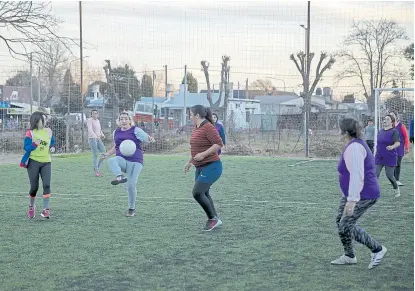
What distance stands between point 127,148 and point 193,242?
257 cm

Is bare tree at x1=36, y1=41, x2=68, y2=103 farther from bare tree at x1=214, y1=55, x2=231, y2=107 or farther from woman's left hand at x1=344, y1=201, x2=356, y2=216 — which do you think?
woman's left hand at x1=344, y1=201, x2=356, y2=216

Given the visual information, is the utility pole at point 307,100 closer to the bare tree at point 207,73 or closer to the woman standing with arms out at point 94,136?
the bare tree at point 207,73

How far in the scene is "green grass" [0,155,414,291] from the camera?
263 inches

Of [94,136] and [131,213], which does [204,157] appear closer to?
[131,213]

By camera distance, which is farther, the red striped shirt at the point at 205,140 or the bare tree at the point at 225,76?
the bare tree at the point at 225,76

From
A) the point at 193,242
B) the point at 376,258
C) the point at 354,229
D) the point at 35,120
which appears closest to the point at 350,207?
the point at 354,229

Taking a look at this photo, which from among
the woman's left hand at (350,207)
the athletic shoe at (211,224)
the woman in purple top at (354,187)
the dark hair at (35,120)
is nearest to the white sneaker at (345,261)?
the woman in purple top at (354,187)

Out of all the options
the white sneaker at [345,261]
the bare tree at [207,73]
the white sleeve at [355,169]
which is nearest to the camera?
the white sleeve at [355,169]

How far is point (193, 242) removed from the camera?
28.7 ft

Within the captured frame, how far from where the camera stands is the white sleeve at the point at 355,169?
22.5 ft

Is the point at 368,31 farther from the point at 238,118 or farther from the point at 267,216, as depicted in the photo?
the point at 267,216

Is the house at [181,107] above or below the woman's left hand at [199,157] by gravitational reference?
above

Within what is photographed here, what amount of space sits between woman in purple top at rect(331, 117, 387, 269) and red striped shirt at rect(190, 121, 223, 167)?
265 cm

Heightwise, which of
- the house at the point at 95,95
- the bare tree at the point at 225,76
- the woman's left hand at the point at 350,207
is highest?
the bare tree at the point at 225,76
